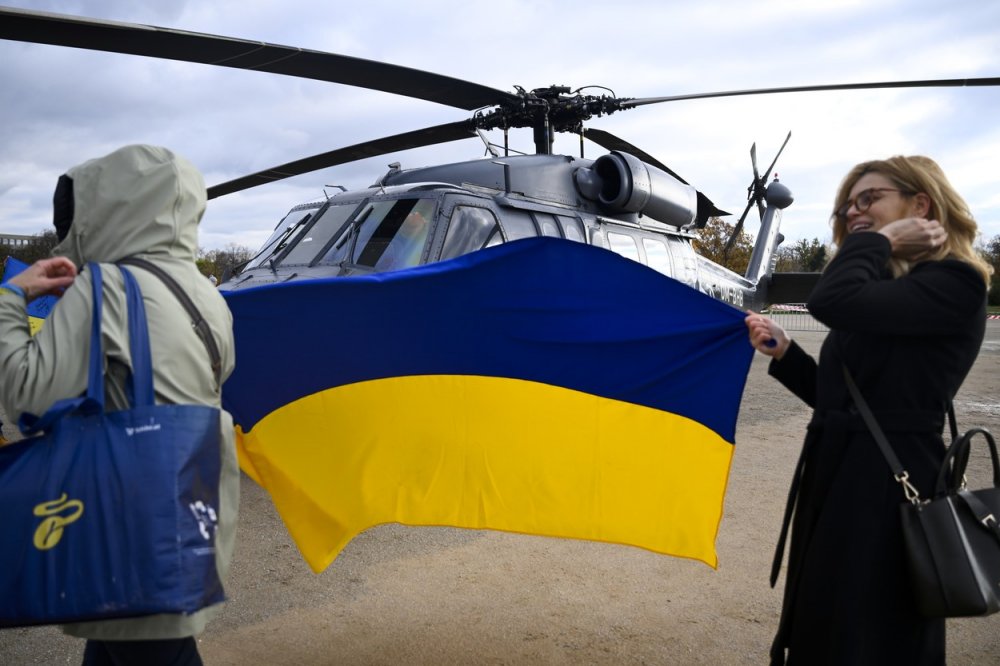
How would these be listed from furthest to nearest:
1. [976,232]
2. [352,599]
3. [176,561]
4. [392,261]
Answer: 1. [392,261]
2. [352,599]
3. [976,232]
4. [176,561]

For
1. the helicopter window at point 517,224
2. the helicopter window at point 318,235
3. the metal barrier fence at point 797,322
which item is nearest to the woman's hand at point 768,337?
the helicopter window at point 517,224

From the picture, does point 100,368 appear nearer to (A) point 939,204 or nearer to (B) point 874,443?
(B) point 874,443

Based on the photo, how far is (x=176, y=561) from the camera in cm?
176

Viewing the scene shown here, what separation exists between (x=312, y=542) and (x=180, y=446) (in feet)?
5.25

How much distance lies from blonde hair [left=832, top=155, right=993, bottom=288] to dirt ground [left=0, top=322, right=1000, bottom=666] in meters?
2.15

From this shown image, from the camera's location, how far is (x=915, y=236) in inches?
84.8

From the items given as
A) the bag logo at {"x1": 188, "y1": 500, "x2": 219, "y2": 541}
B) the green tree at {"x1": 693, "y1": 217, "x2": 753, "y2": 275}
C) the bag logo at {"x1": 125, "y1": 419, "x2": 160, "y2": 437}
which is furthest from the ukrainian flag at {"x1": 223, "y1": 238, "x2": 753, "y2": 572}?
the green tree at {"x1": 693, "y1": 217, "x2": 753, "y2": 275}

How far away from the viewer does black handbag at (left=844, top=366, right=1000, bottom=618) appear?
195 centimetres

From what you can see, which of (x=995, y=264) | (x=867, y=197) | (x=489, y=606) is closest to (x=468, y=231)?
(x=489, y=606)

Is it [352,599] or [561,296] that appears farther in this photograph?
[352,599]

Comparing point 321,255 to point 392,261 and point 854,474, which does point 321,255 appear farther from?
point 854,474

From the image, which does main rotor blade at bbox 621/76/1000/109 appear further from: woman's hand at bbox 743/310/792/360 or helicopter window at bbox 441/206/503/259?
woman's hand at bbox 743/310/792/360

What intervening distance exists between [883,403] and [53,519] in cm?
221

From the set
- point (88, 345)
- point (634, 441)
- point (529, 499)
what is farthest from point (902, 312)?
point (88, 345)
